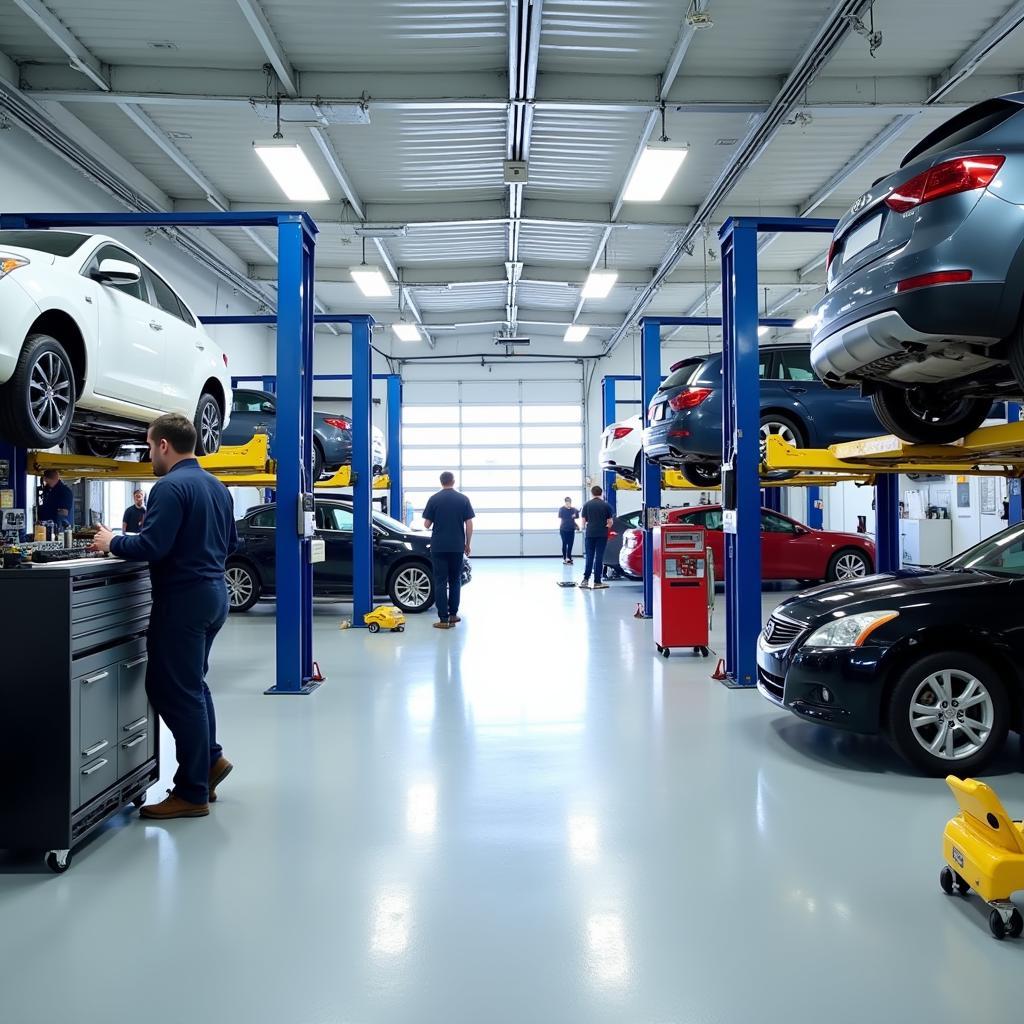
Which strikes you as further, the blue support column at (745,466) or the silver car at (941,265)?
the blue support column at (745,466)

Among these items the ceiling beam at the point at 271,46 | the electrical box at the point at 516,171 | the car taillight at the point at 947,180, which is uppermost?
the ceiling beam at the point at 271,46

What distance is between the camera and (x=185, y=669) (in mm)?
3729

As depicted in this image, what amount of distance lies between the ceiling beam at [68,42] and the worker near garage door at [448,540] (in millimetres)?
5263

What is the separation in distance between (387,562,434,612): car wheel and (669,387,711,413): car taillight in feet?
13.9

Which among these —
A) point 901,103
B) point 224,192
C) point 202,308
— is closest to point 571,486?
point 202,308

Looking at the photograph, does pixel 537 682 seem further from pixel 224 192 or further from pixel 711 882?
pixel 224 192

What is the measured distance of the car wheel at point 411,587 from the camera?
11023 mm

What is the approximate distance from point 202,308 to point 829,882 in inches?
574

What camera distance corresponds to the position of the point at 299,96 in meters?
8.76

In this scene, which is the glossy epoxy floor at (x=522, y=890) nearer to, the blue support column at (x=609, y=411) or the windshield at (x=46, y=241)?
the windshield at (x=46, y=241)

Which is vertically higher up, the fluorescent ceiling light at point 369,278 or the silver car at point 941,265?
the fluorescent ceiling light at point 369,278

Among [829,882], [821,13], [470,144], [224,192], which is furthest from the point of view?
[224,192]

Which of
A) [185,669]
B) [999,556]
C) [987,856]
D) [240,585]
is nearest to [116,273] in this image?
[185,669]

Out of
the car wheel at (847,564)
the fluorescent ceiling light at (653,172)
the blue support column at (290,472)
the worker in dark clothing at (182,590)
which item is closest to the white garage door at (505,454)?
the car wheel at (847,564)
